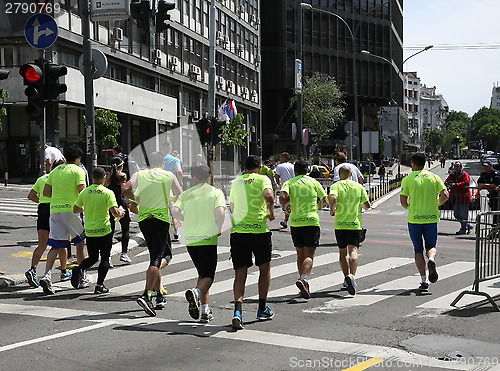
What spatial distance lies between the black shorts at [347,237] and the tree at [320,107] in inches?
2239

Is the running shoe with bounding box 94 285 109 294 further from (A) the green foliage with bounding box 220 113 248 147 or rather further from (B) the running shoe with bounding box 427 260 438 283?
(A) the green foliage with bounding box 220 113 248 147

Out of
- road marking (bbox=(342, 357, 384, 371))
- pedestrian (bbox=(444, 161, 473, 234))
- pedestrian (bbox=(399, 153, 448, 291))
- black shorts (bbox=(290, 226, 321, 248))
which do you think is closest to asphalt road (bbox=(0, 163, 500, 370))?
road marking (bbox=(342, 357, 384, 371))

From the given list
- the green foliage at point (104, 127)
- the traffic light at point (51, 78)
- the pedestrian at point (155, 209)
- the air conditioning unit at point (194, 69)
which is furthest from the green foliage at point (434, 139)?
the pedestrian at point (155, 209)

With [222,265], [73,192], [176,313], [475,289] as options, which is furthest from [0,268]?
[475,289]

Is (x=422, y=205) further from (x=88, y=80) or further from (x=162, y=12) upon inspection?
(x=88, y=80)

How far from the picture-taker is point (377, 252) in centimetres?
1444

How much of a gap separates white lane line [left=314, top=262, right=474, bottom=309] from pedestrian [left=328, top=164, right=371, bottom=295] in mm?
417

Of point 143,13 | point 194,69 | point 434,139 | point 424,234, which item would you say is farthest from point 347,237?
point 434,139

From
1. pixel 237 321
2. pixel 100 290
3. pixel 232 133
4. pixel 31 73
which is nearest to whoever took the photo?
pixel 237 321

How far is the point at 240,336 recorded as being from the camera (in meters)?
7.54

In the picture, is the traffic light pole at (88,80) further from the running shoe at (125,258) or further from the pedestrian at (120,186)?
the running shoe at (125,258)

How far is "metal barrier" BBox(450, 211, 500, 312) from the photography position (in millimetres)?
9618

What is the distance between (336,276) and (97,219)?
12.8ft

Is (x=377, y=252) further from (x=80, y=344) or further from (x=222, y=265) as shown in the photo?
(x=80, y=344)
